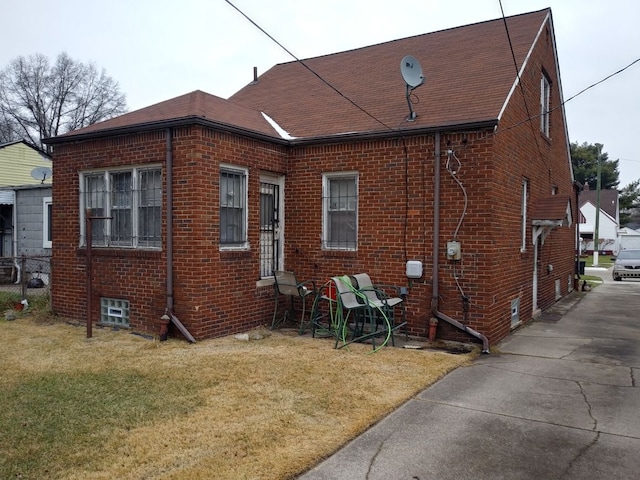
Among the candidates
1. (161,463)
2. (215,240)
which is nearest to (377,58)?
(215,240)

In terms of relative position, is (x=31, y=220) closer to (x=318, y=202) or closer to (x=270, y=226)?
(x=270, y=226)

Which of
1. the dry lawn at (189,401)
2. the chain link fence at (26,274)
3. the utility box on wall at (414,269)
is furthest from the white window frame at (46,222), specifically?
the utility box on wall at (414,269)

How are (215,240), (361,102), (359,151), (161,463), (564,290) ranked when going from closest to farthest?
(161,463), (215,240), (359,151), (361,102), (564,290)

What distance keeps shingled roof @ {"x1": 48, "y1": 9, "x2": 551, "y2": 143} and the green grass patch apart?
3.81 metres

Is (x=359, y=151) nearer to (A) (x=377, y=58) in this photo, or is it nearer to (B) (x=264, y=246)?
(B) (x=264, y=246)

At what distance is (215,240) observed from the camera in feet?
25.1

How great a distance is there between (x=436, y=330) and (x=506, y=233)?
1.95 meters

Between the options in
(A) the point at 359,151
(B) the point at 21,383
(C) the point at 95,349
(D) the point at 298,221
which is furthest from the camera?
(D) the point at 298,221

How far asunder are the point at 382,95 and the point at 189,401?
22.8 ft

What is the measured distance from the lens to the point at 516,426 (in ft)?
14.5

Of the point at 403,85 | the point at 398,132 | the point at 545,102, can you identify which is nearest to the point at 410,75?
the point at 398,132

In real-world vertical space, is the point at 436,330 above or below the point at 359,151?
below

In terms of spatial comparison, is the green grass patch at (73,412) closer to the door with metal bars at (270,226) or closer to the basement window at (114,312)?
the basement window at (114,312)

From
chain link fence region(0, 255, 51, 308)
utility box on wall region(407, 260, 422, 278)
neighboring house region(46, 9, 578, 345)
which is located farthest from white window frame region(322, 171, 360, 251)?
chain link fence region(0, 255, 51, 308)
